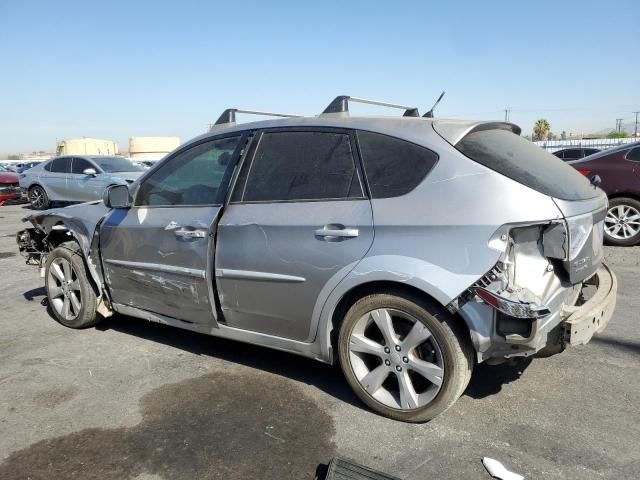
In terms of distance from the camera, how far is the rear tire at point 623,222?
24.5 feet

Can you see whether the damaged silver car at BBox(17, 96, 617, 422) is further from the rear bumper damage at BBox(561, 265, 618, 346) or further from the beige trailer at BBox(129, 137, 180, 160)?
the beige trailer at BBox(129, 137, 180, 160)

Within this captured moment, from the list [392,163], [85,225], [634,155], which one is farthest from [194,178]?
[634,155]

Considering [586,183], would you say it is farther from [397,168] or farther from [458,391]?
[458,391]

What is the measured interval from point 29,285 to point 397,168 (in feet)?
17.6

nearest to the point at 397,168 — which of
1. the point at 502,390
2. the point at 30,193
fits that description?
the point at 502,390

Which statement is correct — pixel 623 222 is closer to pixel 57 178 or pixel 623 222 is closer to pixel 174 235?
pixel 174 235

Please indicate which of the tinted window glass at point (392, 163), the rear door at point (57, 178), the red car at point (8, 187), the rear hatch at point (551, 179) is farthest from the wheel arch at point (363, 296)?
the red car at point (8, 187)

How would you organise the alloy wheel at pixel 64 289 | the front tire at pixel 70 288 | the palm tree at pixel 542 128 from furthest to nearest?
the palm tree at pixel 542 128, the alloy wheel at pixel 64 289, the front tire at pixel 70 288

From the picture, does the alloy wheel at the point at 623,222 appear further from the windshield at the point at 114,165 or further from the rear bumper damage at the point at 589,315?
the windshield at the point at 114,165

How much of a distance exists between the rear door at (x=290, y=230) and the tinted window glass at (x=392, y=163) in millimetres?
81

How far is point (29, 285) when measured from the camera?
21.2ft

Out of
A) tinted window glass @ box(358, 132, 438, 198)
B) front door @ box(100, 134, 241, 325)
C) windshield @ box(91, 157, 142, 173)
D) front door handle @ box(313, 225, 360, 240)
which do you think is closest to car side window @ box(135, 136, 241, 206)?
front door @ box(100, 134, 241, 325)

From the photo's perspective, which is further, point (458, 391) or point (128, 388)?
point (128, 388)

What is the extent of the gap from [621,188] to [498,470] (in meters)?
6.25
